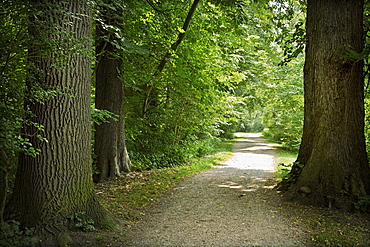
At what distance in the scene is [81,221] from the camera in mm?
4531

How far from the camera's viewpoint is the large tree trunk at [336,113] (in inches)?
240

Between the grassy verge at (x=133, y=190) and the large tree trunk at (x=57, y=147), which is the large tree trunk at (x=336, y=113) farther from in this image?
the large tree trunk at (x=57, y=147)

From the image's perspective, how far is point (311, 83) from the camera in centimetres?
677

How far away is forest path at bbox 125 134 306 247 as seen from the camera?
4578 mm

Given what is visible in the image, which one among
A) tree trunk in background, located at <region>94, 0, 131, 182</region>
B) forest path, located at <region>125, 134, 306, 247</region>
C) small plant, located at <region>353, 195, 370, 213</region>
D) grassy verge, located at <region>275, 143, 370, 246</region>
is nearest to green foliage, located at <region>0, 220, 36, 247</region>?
forest path, located at <region>125, 134, 306, 247</region>

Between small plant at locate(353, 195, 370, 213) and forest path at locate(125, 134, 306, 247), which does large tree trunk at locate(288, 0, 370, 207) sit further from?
forest path at locate(125, 134, 306, 247)

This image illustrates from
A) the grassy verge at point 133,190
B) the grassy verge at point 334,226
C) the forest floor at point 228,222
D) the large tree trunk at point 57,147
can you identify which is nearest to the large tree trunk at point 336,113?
the grassy verge at point 334,226

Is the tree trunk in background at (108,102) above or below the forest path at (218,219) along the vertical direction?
above

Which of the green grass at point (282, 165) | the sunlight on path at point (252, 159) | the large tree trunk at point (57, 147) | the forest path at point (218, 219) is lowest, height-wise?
the forest path at point (218, 219)

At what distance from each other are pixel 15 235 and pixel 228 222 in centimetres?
338

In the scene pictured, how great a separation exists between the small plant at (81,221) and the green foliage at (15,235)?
0.58 m

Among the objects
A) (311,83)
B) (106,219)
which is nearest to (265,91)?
(311,83)

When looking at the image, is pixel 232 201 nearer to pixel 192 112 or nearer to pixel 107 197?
pixel 107 197

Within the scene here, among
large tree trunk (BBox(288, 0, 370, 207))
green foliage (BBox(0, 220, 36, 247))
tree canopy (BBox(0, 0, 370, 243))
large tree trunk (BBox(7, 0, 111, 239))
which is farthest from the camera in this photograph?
large tree trunk (BBox(288, 0, 370, 207))
